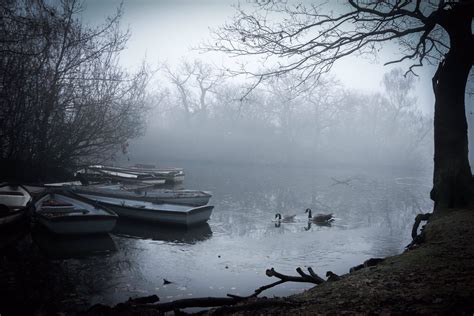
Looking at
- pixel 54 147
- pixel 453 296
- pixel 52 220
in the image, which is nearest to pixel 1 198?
pixel 52 220

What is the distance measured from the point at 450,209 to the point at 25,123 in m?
17.9

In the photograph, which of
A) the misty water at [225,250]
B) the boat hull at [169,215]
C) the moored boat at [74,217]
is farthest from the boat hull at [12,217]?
the boat hull at [169,215]

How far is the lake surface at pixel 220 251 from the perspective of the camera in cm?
890

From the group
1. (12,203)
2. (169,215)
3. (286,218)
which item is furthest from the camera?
(286,218)

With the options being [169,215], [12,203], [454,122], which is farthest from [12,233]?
[454,122]

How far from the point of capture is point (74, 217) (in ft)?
41.1

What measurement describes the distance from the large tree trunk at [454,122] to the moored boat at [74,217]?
1122cm

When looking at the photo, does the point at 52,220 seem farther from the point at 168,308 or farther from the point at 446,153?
the point at 446,153

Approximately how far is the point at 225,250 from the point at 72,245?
5443 mm

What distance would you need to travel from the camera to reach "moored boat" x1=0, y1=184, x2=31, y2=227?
1195 centimetres

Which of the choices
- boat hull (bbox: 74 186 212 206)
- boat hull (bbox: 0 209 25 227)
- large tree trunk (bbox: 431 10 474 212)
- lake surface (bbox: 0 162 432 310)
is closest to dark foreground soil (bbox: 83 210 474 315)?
large tree trunk (bbox: 431 10 474 212)

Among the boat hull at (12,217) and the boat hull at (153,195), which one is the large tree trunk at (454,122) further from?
the boat hull at (12,217)

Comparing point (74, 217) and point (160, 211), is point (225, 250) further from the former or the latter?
point (74, 217)

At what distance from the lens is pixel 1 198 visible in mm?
14367
